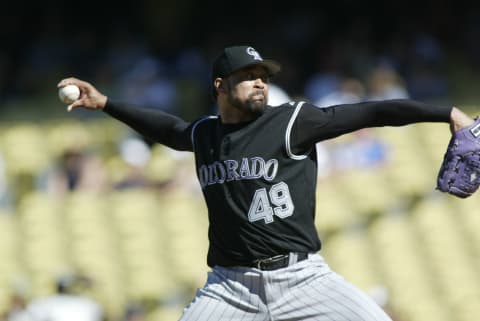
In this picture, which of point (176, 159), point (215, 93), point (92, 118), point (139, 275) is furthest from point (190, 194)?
point (215, 93)

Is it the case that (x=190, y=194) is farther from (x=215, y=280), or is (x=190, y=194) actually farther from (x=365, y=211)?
(x=215, y=280)

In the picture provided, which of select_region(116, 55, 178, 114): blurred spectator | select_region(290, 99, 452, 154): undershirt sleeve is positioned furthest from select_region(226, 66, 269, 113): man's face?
select_region(116, 55, 178, 114): blurred spectator

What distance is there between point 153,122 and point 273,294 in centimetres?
110

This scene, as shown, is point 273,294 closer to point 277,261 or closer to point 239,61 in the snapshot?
point 277,261

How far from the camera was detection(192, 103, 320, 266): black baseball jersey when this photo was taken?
15.9 ft

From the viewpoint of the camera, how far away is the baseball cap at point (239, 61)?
16.2ft

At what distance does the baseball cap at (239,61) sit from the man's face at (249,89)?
4 cm

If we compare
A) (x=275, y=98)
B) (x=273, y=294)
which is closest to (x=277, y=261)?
(x=273, y=294)

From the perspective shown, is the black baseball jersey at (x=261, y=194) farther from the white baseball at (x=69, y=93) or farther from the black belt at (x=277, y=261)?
the white baseball at (x=69, y=93)

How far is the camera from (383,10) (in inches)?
456

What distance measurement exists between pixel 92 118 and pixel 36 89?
3.78ft

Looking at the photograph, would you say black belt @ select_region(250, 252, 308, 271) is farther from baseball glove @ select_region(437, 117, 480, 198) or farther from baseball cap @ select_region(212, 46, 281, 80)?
baseball cap @ select_region(212, 46, 281, 80)

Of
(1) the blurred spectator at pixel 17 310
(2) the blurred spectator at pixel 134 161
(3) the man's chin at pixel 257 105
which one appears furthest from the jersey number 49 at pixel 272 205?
(2) the blurred spectator at pixel 134 161

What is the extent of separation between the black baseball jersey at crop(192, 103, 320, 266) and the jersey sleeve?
374 mm
